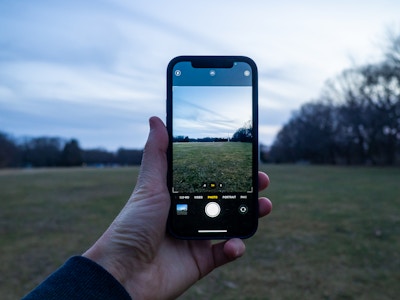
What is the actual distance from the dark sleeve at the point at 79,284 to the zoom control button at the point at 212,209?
68 centimetres

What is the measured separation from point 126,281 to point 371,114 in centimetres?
4195

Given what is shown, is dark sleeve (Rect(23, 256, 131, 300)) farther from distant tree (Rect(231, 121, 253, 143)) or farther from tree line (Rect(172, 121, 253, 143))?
distant tree (Rect(231, 121, 253, 143))

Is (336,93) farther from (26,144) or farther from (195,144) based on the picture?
(195,144)

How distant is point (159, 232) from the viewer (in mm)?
1966

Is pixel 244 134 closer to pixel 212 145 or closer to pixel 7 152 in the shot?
pixel 212 145

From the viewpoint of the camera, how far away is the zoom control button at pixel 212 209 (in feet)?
6.84

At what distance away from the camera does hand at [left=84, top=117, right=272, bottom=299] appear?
72.9 inches

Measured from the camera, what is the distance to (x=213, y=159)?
2.13m

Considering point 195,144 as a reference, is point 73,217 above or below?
below

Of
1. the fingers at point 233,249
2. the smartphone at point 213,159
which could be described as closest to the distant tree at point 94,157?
the smartphone at point 213,159

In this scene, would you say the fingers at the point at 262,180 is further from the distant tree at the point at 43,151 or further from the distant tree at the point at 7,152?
the distant tree at the point at 7,152

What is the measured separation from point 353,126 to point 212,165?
44114 mm

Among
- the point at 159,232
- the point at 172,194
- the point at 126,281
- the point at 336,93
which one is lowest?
the point at 126,281

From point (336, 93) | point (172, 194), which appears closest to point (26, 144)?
point (336, 93)
